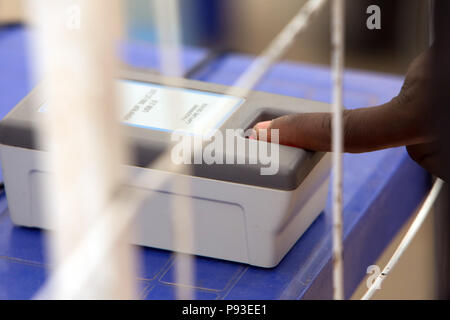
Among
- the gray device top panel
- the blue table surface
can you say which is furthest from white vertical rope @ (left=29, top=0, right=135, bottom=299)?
the gray device top panel

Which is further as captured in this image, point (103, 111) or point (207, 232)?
point (207, 232)

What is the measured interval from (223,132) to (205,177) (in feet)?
0.20

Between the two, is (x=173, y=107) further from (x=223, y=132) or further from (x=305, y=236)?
(x=305, y=236)

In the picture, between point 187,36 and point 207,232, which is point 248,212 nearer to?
point 207,232

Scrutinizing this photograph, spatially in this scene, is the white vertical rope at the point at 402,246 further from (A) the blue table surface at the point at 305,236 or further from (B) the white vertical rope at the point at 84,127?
(B) the white vertical rope at the point at 84,127

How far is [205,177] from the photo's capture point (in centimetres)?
88

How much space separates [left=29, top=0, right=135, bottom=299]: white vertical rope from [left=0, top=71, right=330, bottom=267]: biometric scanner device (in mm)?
353

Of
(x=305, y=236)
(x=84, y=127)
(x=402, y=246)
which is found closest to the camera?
(x=84, y=127)

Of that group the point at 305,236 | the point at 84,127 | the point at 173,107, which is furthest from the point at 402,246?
the point at 84,127

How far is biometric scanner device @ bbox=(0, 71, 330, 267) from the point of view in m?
0.87
